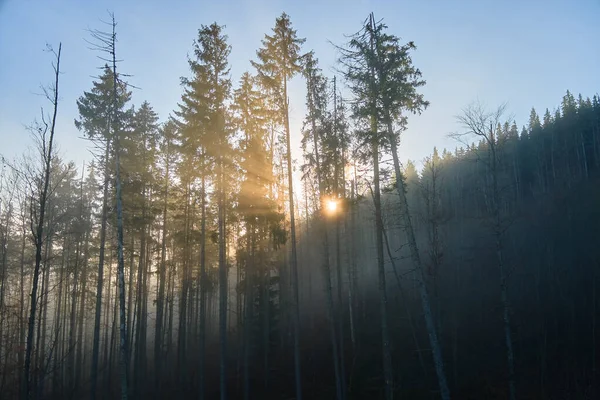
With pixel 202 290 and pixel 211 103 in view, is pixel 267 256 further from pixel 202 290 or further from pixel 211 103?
pixel 211 103

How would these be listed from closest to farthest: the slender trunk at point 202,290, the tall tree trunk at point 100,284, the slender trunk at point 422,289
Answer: the slender trunk at point 422,289
the tall tree trunk at point 100,284
the slender trunk at point 202,290

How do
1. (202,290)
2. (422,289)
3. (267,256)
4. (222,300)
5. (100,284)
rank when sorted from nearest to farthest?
(422,289), (222,300), (100,284), (202,290), (267,256)

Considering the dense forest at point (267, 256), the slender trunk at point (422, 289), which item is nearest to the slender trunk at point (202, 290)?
the dense forest at point (267, 256)

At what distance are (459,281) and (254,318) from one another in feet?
95.9

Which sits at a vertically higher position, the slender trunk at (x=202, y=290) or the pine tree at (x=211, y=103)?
the pine tree at (x=211, y=103)

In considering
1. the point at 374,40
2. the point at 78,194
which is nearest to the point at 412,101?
the point at 374,40

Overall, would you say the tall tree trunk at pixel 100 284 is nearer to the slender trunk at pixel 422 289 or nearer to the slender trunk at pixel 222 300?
the slender trunk at pixel 222 300

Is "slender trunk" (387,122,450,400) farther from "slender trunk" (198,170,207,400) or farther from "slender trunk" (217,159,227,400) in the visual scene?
"slender trunk" (198,170,207,400)

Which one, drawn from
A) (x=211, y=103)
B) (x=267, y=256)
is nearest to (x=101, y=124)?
(x=211, y=103)

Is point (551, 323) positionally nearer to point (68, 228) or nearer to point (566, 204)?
point (566, 204)

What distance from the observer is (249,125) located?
2059cm

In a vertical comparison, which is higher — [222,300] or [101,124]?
[101,124]

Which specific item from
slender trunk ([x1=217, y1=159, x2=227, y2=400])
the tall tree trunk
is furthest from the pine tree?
the tall tree trunk

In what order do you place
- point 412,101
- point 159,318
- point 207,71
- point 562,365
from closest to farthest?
point 412,101 → point 207,71 → point 159,318 → point 562,365
